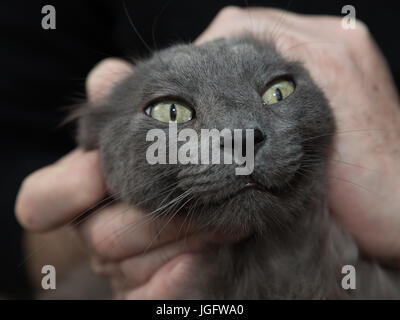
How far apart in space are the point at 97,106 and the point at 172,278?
758 mm

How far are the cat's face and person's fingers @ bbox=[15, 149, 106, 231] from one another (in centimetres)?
19

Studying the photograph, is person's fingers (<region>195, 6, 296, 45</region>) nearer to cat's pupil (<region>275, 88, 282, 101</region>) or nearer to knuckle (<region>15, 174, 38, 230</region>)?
cat's pupil (<region>275, 88, 282, 101</region>)

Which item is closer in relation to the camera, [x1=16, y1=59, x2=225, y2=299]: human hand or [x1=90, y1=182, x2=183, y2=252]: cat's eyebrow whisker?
[x1=90, y1=182, x2=183, y2=252]: cat's eyebrow whisker

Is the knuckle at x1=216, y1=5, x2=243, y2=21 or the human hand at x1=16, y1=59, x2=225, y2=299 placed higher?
the knuckle at x1=216, y1=5, x2=243, y2=21

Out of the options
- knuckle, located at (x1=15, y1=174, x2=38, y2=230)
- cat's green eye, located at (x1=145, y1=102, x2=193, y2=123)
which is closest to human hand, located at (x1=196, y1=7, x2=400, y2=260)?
cat's green eye, located at (x1=145, y1=102, x2=193, y2=123)

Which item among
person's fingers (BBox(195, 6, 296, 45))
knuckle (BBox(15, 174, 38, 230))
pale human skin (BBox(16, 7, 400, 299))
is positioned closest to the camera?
pale human skin (BBox(16, 7, 400, 299))

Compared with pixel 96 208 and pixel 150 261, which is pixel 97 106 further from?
pixel 150 261

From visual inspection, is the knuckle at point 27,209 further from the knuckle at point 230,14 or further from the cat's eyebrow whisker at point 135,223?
the knuckle at point 230,14

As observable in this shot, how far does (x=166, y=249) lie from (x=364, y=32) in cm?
143

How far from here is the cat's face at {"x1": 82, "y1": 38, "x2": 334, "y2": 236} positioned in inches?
46.2

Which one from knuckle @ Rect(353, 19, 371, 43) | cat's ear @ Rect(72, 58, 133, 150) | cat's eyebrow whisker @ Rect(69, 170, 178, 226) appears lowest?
cat's eyebrow whisker @ Rect(69, 170, 178, 226)

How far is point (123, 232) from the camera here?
156 cm

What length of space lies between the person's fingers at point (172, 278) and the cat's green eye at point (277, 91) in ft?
2.02

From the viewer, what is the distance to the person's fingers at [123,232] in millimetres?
1517
